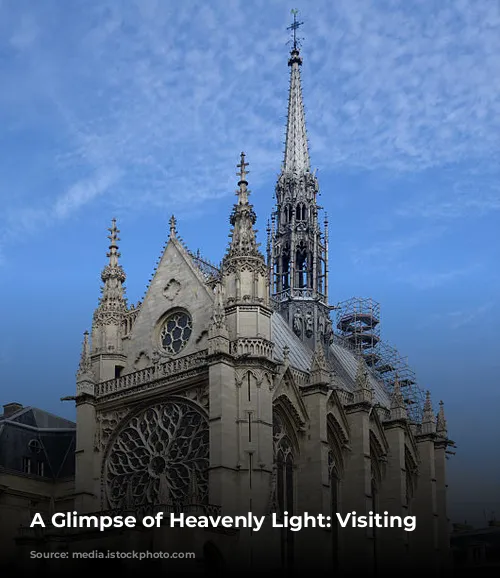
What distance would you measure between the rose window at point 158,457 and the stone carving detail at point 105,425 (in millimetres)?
420

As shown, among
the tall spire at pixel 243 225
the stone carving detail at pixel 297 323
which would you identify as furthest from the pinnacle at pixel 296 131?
the tall spire at pixel 243 225

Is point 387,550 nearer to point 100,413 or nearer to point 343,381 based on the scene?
point 343,381

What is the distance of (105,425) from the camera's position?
1786 inches

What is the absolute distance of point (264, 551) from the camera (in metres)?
39.1

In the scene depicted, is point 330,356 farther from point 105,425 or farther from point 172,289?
point 105,425

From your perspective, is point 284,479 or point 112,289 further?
point 112,289

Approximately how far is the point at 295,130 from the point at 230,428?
2873 cm

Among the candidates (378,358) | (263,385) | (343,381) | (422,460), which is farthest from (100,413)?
(378,358)

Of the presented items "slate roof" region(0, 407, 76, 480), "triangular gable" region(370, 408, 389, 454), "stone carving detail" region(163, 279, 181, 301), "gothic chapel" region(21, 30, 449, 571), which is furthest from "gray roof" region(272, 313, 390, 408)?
"slate roof" region(0, 407, 76, 480)

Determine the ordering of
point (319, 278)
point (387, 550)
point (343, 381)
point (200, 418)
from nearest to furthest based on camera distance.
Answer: point (200, 418) → point (387, 550) → point (343, 381) → point (319, 278)

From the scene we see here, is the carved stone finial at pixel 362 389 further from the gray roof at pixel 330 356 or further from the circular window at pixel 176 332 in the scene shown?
the circular window at pixel 176 332

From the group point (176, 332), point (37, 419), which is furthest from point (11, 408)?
point (176, 332)

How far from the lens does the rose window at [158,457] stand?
136 ft

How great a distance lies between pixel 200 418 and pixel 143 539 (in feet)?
22.1
